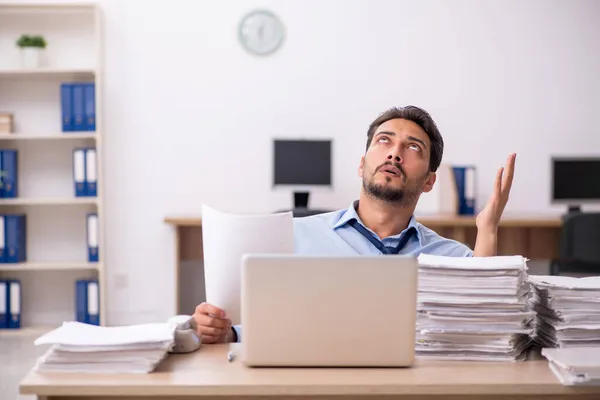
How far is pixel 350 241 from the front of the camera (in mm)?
2246

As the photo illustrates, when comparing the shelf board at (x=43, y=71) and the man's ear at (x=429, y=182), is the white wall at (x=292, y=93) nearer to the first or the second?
the shelf board at (x=43, y=71)

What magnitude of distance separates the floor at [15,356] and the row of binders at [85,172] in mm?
953

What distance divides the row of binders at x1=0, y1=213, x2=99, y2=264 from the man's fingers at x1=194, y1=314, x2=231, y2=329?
3.32 m

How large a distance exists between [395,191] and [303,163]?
9.08 ft

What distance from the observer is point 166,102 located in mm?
5016

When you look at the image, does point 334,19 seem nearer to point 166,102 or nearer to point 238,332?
point 166,102

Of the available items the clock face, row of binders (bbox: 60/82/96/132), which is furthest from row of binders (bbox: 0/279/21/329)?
the clock face

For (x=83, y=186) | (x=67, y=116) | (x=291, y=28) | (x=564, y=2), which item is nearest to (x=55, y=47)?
(x=67, y=116)

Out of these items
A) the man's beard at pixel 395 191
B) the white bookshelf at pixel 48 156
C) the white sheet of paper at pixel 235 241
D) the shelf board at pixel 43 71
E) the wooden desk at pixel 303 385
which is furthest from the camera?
the white bookshelf at pixel 48 156

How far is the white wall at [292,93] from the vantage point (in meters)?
5.01

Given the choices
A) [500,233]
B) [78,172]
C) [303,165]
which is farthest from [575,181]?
[78,172]

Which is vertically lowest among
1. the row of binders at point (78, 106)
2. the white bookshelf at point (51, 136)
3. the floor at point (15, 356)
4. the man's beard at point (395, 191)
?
the floor at point (15, 356)

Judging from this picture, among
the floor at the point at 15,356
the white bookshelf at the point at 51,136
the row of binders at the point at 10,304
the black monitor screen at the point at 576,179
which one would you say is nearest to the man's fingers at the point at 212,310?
the floor at the point at 15,356

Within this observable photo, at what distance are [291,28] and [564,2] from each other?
1884mm
